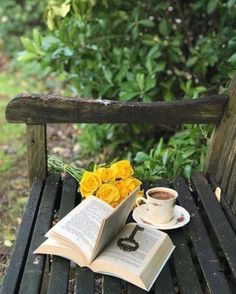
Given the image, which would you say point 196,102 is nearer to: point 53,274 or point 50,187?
point 50,187

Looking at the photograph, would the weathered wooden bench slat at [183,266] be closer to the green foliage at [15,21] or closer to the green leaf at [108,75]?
the green leaf at [108,75]

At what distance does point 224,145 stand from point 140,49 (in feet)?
4.12

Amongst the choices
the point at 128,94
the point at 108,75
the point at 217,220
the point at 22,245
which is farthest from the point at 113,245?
the point at 108,75

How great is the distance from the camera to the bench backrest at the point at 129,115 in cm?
213

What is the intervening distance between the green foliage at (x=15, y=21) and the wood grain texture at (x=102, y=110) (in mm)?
4117

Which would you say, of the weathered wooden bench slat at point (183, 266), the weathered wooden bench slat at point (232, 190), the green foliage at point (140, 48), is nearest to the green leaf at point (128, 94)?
the green foliage at point (140, 48)

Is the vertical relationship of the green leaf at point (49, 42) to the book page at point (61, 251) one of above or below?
above

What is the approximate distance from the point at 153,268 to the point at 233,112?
33.0 inches

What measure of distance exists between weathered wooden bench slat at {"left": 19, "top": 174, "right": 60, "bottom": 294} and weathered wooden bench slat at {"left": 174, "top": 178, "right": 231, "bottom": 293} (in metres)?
0.48

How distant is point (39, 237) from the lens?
1811 mm

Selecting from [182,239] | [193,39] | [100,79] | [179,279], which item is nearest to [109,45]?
[100,79]

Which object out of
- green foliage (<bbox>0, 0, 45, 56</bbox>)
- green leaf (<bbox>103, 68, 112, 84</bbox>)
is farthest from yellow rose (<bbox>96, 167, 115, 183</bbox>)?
green foliage (<bbox>0, 0, 45, 56</bbox>)

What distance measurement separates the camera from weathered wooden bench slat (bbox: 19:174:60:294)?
1.58 m

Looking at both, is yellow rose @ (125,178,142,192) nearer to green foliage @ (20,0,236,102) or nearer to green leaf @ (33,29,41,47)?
green foliage @ (20,0,236,102)
